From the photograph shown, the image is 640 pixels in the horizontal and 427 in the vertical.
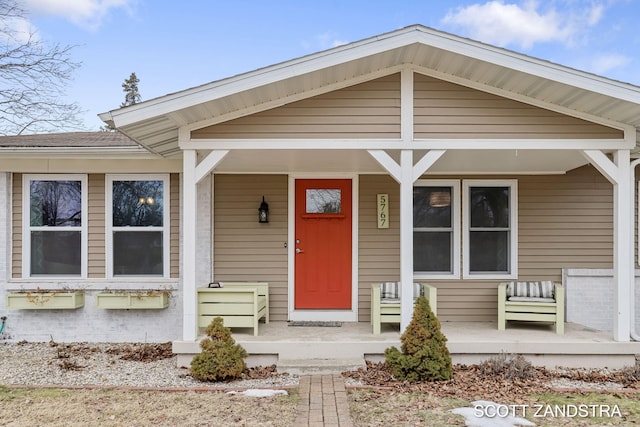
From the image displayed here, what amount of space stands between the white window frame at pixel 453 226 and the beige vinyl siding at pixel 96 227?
4205 mm

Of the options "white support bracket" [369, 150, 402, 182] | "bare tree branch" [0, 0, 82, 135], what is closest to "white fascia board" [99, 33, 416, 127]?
"white support bracket" [369, 150, 402, 182]

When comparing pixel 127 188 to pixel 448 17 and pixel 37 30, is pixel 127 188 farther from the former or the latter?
pixel 448 17

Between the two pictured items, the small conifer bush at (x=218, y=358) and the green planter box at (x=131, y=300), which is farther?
the green planter box at (x=131, y=300)

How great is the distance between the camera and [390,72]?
5.02m

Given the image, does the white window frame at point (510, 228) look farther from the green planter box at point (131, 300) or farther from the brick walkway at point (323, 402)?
the green planter box at point (131, 300)

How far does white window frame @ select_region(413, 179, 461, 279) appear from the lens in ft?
21.4

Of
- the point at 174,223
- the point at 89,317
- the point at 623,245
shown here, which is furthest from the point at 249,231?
the point at 623,245

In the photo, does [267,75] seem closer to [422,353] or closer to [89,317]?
[422,353]

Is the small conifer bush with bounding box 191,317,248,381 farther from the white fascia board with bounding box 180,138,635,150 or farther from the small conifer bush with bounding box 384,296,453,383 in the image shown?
the white fascia board with bounding box 180,138,635,150

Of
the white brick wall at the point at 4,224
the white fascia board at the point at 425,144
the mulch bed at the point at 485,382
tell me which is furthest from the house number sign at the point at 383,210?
the white brick wall at the point at 4,224

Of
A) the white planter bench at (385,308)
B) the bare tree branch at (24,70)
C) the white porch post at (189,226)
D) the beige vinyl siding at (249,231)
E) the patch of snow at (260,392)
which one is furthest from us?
the bare tree branch at (24,70)

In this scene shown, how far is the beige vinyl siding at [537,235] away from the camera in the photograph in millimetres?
6520

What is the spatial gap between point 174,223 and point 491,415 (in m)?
4.47

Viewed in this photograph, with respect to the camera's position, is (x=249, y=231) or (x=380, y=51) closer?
(x=380, y=51)
